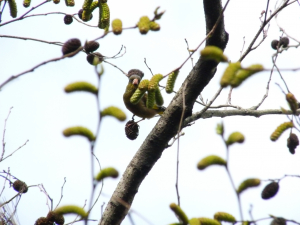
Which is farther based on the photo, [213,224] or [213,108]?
[213,108]

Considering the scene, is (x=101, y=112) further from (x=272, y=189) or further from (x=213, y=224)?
(x=272, y=189)

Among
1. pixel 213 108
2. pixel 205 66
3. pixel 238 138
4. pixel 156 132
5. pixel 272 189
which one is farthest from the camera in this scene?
pixel 213 108

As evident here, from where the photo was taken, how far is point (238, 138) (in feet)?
5.23

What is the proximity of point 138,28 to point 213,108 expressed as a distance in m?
1.80

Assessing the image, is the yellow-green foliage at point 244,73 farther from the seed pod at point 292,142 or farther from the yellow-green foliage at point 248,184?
the seed pod at point 292,142

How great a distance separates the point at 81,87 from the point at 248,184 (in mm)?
720

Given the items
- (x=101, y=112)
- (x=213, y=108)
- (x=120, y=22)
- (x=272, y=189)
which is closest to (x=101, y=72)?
(x=101, y=112)

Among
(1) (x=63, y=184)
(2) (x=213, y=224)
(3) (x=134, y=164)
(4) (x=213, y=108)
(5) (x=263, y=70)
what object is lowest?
(2) (x=213, y=224)

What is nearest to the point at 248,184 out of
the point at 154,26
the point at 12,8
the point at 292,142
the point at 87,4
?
the point at 154,26

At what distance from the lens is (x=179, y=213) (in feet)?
5.20

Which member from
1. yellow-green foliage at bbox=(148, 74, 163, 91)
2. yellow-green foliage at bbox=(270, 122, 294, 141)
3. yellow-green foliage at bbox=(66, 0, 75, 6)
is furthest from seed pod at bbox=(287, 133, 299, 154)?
yellow-green foliage at bbox=(66, 0, 75, 6)

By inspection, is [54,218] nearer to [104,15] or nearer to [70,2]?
[104,15]

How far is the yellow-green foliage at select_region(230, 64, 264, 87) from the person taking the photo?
1445 mm

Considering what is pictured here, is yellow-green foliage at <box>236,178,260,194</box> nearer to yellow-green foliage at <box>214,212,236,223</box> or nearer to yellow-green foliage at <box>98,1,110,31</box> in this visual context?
yellow-green foliage at <box>214,212,236,223</box>
